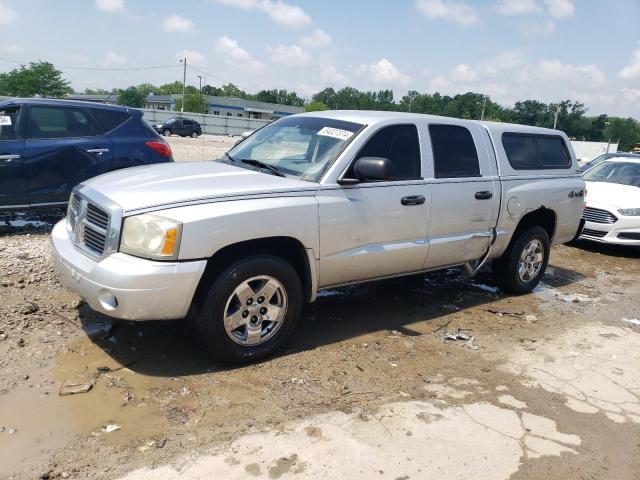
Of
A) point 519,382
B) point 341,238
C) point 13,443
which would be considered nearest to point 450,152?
point 341,238

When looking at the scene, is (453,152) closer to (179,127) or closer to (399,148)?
(399,148)

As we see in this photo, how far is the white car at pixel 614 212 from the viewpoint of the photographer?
9172 mm

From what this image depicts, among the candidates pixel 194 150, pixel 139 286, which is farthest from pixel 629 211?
pixel 194 150

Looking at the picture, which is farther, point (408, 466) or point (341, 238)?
point (341, 238)

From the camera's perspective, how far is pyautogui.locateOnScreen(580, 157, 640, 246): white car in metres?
9.17

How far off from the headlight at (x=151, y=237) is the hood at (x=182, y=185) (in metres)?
0.11

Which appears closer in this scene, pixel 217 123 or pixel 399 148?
pixel 399 148

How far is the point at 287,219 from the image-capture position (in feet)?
12.8

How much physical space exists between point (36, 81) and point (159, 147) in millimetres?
61845

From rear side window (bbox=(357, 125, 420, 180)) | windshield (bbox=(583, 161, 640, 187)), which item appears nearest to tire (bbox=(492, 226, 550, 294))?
rear side window (bbox=(357, 125, 420, 180))

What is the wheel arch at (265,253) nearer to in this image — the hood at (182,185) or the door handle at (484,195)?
the hood at (182,185)

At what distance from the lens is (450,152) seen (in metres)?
5.17

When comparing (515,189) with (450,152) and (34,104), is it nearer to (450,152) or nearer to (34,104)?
(450,152)

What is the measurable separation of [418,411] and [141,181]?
259 centimetres
